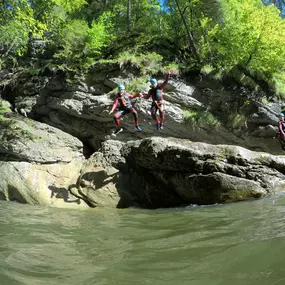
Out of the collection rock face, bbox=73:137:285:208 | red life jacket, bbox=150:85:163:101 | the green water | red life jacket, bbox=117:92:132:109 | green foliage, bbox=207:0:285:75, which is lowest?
the green water

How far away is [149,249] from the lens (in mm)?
5008

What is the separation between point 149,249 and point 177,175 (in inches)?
242

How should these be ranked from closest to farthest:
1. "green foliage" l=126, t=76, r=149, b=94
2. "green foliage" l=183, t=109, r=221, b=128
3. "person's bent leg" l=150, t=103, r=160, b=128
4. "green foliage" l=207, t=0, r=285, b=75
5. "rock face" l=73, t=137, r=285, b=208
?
"rock face" l=73, t=137, r=285, b=208 → "person's bent leg" l=150, t=103, r=160, b=128 → "green foliage" l=207, t=0, r=285, b=75 → "green foliage" l=183, t=109, r=221, b=128 → "green foliage" l=126, t=76, r=149, b=94

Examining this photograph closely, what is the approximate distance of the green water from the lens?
3730mm

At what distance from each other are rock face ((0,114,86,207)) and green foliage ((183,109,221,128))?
221 inches

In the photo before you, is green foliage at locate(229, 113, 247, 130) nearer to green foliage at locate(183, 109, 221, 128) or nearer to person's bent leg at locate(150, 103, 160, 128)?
green foliage at locate(183, 109, 221, 128)

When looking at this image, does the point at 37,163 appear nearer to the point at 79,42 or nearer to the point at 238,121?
the point at 79,42

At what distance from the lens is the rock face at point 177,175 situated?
10.1m

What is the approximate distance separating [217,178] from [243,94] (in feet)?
25.6

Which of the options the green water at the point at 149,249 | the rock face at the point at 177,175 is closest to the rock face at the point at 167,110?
the rock face at the point at 177,175

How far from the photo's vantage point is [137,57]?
17.1 m

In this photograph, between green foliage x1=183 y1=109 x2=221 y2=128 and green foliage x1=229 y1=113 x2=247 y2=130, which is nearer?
green foliage x1=183 y1=109 x2=221 y2=128

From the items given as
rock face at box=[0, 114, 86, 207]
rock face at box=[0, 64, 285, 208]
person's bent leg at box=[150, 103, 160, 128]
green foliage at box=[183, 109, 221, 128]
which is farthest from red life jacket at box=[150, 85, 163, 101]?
rock face at box=[0, 114, 86, 207]

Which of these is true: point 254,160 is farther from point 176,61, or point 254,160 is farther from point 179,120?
point 176,61
